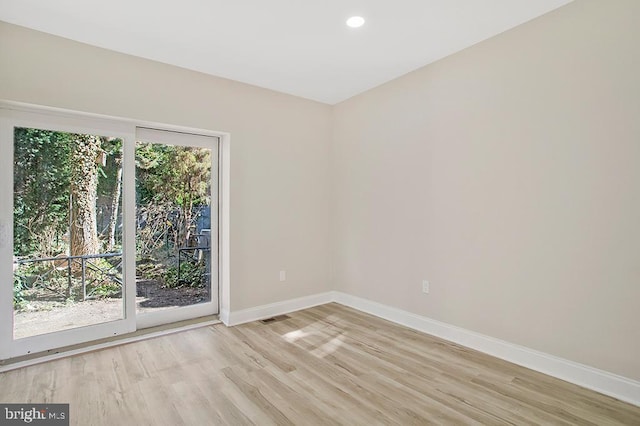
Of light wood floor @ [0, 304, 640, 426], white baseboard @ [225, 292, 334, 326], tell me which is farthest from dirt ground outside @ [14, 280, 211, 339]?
white baseboard @ [225, 292, 334, 326]

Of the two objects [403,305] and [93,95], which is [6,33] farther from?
[403,305]

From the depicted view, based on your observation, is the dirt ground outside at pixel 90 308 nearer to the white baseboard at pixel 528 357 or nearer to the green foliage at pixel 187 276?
the green foliage at pixel 187 276

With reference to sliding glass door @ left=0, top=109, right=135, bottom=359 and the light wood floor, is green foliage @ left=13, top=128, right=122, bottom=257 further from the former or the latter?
the light wood floor

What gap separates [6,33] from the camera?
8.14 ft

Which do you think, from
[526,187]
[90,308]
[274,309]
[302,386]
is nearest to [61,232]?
[90,308]

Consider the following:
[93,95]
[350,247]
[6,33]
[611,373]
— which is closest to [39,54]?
[6,33]

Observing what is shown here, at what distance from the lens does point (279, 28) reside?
2607mm

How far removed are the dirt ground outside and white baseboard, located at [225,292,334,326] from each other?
1.46 ft

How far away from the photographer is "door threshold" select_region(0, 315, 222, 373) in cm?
259

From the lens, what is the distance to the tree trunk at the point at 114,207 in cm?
305

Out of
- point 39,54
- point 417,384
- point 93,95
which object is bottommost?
point 417,384

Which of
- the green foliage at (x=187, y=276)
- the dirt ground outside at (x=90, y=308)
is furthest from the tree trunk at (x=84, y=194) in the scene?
the green foliage at (x=187, y=276)

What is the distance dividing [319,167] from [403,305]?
2.03 metres

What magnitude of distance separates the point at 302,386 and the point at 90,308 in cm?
210
